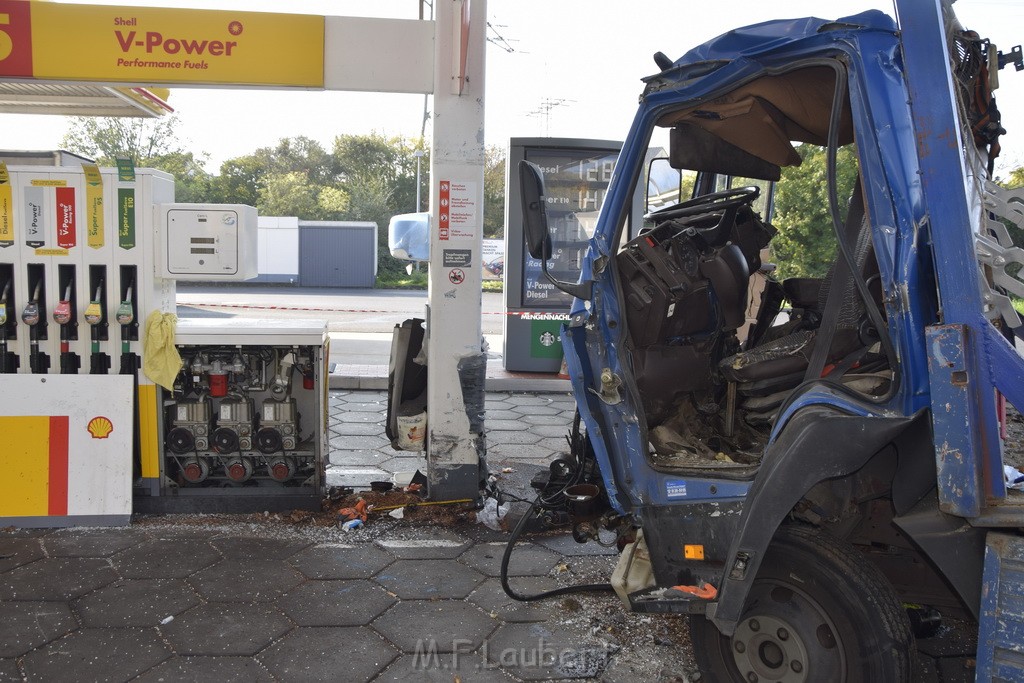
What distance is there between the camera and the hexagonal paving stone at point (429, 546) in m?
4.85

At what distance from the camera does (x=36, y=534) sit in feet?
16.4

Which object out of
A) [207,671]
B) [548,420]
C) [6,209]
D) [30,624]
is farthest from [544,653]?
[548,420]

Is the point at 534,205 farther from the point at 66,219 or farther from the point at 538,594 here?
the point at 66,219

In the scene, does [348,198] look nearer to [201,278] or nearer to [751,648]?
[201,278]

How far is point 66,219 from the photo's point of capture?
5.17m

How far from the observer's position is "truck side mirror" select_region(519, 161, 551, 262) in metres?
3.47

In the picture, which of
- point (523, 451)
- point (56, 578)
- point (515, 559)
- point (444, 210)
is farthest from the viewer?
point (523, 451)

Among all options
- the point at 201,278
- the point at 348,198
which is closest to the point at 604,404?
the point at 201,278

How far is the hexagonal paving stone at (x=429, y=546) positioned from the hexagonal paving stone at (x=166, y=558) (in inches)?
38.9

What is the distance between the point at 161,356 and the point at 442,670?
283 centimetres

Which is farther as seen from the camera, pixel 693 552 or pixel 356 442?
pixel 356 442

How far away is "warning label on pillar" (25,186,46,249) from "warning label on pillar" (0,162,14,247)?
0.29 ft

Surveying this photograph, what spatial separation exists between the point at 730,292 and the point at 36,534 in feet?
13.8

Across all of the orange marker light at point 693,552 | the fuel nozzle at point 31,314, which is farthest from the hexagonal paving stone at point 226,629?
the fuel nozzle at point 31,314
